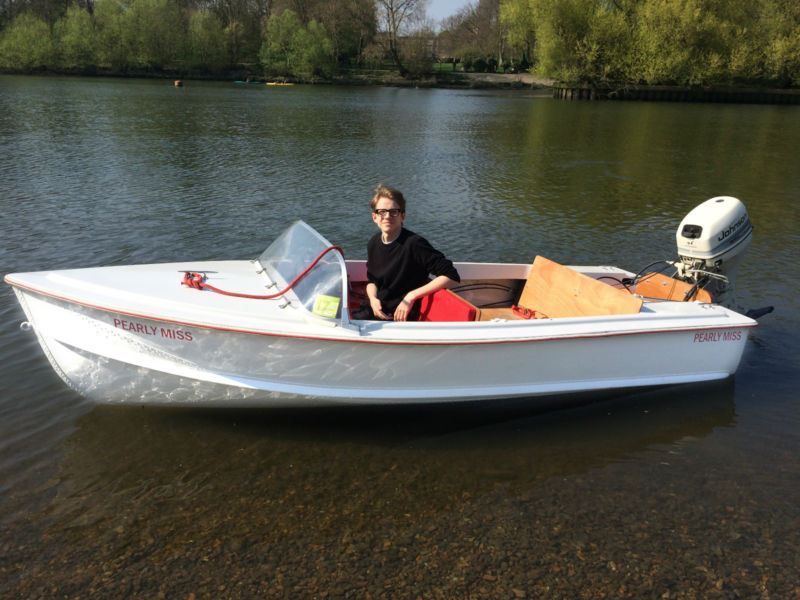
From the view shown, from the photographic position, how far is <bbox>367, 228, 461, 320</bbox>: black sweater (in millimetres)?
5266

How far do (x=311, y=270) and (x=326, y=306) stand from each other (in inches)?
20.2

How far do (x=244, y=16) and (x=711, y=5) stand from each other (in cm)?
6050

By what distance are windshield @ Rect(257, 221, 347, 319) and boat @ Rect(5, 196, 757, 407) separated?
0.01m

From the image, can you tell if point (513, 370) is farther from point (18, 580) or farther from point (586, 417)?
point (18, 580)

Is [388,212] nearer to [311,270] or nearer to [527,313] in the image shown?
[311,270]

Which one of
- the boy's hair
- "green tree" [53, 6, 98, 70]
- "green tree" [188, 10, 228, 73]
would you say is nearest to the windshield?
the boy's hair

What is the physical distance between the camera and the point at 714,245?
6367 mm

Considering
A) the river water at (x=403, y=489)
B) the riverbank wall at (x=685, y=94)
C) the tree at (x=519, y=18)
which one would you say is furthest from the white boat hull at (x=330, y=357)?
the tree at (x=519, y=18)

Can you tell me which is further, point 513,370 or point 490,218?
point 490,218

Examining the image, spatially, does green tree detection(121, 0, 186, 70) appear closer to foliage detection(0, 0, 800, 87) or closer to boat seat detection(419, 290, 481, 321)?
foliage detection(0, 0, 800, 87)

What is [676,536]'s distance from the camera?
14.1 ft

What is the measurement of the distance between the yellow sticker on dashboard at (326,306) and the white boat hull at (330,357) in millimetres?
131

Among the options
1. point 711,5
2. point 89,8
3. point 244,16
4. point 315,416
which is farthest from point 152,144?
point 89,8

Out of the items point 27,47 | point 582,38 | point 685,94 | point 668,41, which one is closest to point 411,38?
point 582,38
